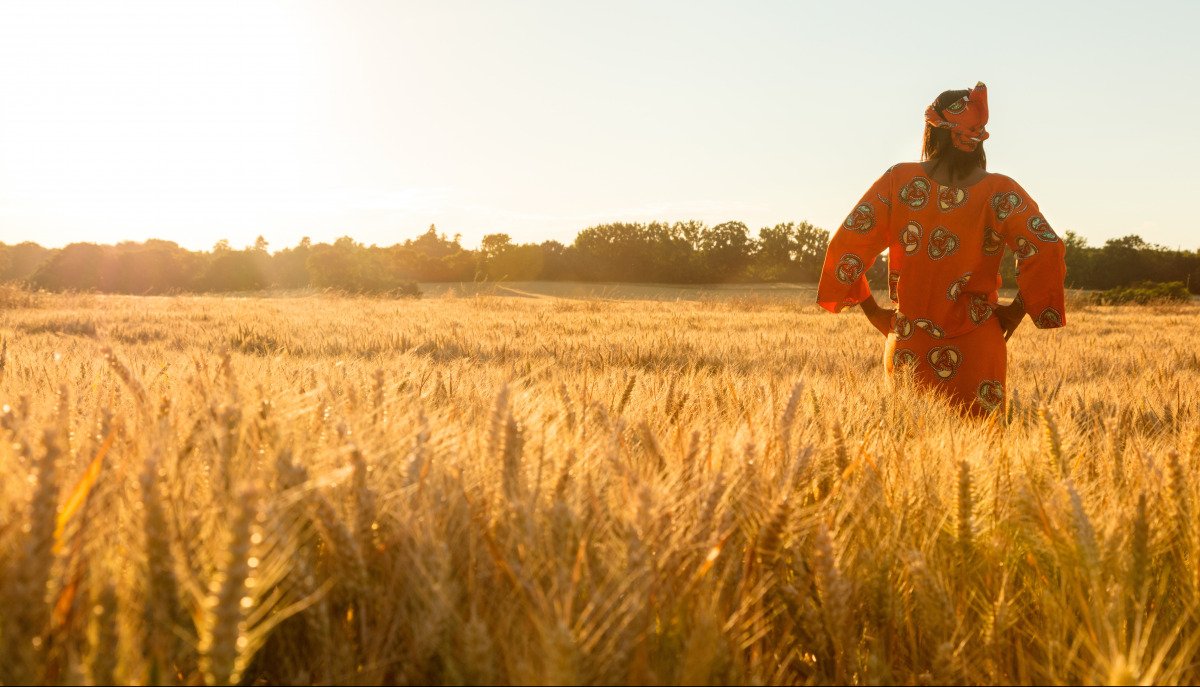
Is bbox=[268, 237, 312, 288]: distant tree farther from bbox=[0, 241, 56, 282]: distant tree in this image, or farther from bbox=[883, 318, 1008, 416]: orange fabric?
bbox=[883, 318, 1008, 416]: orange fabric

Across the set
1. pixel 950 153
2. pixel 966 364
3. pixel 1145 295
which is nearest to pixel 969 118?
pixel 950 153

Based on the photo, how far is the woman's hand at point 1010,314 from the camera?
136 inches

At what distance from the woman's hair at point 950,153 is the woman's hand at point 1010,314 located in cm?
62

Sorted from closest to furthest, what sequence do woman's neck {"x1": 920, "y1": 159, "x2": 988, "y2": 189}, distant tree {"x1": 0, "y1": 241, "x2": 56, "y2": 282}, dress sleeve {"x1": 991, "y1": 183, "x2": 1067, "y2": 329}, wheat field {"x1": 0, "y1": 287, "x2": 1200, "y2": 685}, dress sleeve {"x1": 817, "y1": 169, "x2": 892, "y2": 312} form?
wheat field {"x1": 0, "y1": 287, "x2": 1200, "y2": 685}
dress sleeve {"x1": 991, "y1": 183, "x2": 1067, "y2": 329}
woman's neck {"x1": 920, "y1": 159, "x2": 988, "y2": 189}
dress sleeve {"x1": 817, "y1": 169, "x2": 892, "y2": 312}
distant tree {"x1": 0, "y1": 241, "x2": 56, "y2": 282}

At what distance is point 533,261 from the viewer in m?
47.3

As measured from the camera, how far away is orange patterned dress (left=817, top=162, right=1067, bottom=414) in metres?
3.34

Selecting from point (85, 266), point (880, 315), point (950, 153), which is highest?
point (85, 266)

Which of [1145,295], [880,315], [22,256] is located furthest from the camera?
[22,256]

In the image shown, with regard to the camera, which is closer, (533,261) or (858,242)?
(858,242)

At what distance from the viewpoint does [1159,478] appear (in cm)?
132

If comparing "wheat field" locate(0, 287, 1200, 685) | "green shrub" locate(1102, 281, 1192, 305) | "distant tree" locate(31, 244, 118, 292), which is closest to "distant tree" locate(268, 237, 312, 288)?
"distant tree" locate(31, 244, 118, 292)

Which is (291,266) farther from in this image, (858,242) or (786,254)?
(858,242)

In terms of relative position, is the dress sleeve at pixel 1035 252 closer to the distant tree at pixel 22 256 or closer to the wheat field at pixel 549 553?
the wheat field at pixel 549 553

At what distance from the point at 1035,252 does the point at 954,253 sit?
0.31m
